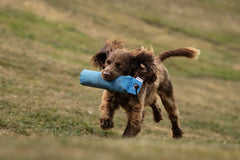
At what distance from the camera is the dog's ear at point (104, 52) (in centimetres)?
684

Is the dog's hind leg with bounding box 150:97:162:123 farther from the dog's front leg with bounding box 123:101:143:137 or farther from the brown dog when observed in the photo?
the dog's front leg with bounding box 123:101:143:137

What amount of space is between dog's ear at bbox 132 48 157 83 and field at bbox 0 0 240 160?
47.4 inches

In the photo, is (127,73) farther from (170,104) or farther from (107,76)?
(170,104)

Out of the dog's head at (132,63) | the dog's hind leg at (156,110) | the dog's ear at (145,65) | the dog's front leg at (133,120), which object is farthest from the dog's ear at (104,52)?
the dog's hind leg at (156,110)

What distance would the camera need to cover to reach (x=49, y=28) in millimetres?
23688

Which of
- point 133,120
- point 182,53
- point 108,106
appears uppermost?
point 182,53

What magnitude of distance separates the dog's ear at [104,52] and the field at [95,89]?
1570mm

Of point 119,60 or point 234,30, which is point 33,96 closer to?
point 119,60

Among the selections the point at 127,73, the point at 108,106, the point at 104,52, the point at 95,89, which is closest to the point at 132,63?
the point at 127,73

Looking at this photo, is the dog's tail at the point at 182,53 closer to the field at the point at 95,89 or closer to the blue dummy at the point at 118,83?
the field at the point at 95,89

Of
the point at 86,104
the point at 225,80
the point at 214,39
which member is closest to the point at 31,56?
the point at 86,104

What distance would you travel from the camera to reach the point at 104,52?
6914 millimetres

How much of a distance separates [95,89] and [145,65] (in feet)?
24.5

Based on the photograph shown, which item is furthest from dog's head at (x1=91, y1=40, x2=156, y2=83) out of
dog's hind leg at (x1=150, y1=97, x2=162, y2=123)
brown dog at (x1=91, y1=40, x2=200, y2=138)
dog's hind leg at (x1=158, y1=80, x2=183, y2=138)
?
dog's hind leg at (x1=150, y1=97, x2=162, y2=123)
